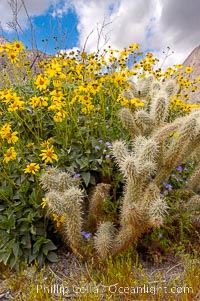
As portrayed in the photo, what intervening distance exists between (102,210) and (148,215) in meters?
0.63

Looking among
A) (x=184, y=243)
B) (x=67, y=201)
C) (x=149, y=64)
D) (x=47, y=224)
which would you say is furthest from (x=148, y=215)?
(x=149, y=64)

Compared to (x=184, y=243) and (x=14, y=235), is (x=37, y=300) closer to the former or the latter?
(x=14, y=235)

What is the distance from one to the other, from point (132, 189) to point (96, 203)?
0.36m

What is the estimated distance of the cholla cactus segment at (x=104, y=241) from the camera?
2609 millimetres

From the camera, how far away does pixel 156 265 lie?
285 cm

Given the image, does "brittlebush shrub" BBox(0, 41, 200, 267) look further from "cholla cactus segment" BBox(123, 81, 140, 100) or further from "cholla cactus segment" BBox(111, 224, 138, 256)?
"cholla cactus segment" BBox(111, 224, 138, 256)

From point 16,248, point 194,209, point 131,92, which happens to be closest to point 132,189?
point 194,209

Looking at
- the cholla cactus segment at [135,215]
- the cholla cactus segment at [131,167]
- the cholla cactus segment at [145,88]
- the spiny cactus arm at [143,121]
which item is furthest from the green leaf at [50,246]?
the cholla cactus segment at [145,88]

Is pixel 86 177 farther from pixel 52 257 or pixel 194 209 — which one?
pixel 194 209

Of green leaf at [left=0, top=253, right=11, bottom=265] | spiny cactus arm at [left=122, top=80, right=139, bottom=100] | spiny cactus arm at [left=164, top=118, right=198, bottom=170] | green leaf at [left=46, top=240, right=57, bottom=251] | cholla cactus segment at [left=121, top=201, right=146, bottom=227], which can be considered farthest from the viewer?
spiny cactus arm at [left=122, top=80, right=139, bottom=100]

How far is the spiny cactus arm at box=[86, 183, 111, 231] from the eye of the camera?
2805 mm

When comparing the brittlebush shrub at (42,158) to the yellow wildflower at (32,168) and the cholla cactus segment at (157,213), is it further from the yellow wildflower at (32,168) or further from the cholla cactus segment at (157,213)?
the cholla cactus segment at (157,213)

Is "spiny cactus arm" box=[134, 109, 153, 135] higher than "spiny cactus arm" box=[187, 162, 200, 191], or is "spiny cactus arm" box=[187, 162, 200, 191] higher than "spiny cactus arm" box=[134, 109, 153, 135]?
"spiny cactus arm" box=[134, 109, 153, 135]

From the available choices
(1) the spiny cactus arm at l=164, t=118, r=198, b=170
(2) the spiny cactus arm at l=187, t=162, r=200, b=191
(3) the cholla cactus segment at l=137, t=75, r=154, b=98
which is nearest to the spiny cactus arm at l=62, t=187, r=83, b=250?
(1) the spiny cactus arm at l=164, t=118, r=198, b=170
